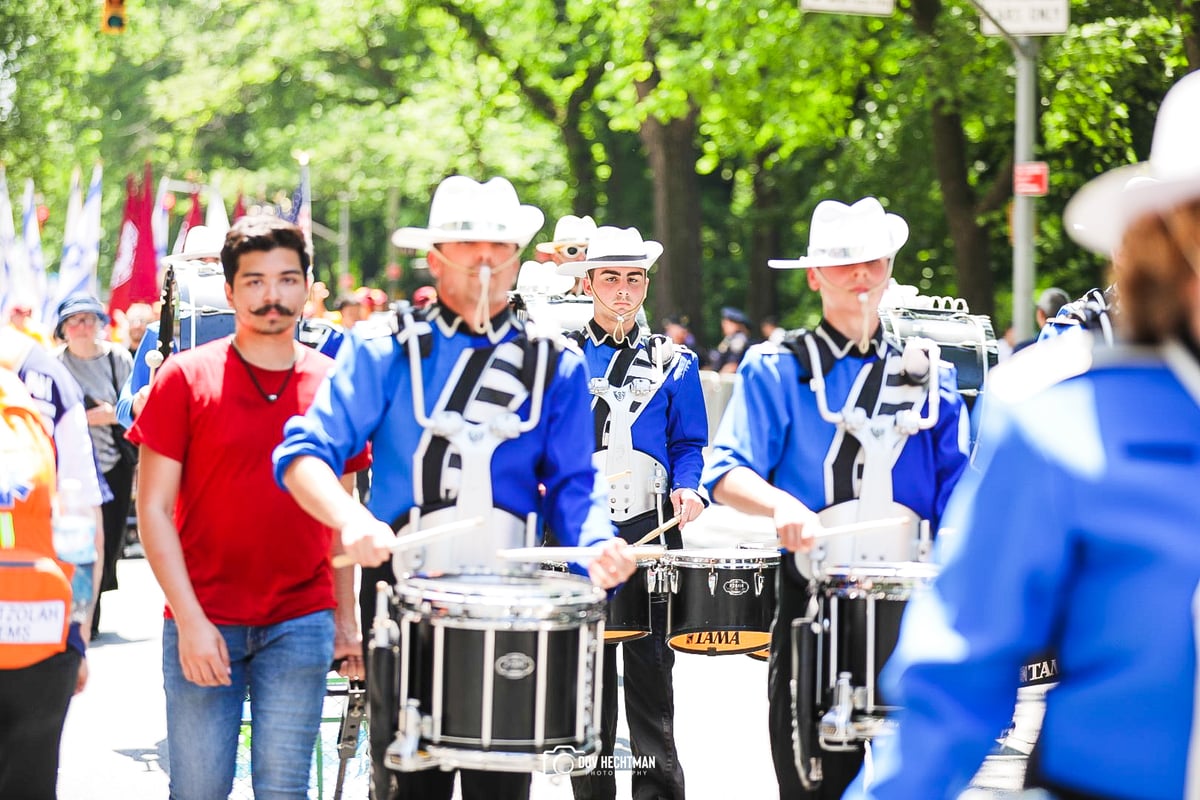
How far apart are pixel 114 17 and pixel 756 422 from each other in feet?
52.1

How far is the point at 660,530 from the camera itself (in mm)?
6832

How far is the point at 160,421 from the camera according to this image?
4.84 metres

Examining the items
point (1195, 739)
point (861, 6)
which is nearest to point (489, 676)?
Result: point (1195, 739)

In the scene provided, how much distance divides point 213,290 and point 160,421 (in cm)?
381

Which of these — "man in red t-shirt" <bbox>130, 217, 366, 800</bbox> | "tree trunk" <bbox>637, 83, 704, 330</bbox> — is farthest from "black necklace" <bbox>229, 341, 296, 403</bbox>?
"tree trunk" <bbox>637, 83, 704, 330</bbox>

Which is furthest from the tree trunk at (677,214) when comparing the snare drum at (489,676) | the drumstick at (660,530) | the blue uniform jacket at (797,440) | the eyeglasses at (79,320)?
the snare drum at (489,676)

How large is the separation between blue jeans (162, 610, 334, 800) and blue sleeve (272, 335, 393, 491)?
50 cm

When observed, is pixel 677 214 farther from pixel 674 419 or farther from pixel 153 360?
pixel 674 419

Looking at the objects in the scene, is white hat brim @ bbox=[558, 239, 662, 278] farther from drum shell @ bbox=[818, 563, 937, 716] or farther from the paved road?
drum shell @ bbox=[818, 563, 937, 716]

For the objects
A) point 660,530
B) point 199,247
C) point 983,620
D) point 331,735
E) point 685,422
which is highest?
point 199,247

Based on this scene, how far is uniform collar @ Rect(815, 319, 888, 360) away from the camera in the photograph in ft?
17.7

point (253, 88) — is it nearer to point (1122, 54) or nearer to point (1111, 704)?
point (1122, 54)

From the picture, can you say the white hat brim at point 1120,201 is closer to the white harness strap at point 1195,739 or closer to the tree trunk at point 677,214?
the white harness strap at point 1195,739

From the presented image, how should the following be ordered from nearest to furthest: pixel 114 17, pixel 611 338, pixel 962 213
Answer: pixel 611 338, pixel 114 17, pixel 962 213
